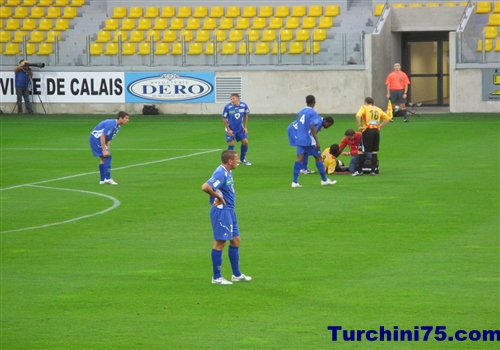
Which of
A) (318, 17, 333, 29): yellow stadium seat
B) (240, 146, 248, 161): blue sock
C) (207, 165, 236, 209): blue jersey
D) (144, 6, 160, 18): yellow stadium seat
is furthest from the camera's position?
(144, 6, 160, 18): yellow stadium seat

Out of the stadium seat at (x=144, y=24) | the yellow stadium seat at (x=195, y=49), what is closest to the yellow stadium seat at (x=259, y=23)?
the yellow stadium seat at (x=195, y=49)

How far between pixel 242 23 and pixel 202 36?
1.83m

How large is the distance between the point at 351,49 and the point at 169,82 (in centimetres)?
740

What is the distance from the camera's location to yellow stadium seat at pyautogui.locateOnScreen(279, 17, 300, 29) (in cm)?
4062

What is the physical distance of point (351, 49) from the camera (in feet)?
122

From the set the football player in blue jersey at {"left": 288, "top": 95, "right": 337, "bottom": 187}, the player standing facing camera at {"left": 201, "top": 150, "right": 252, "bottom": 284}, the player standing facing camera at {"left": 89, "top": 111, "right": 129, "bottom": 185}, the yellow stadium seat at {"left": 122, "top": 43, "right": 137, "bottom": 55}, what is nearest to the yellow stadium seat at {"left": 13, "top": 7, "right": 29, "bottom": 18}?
the yellow stadium seat at {"left": 122, "top": 43, "right": 137, "bottom": 55}

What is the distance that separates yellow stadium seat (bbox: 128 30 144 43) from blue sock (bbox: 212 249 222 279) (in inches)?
1216

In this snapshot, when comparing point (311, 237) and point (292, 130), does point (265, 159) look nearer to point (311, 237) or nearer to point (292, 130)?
point (292, 130)

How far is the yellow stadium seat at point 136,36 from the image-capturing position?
41678 millimetres

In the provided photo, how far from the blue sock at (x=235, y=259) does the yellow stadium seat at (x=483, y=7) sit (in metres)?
29.5

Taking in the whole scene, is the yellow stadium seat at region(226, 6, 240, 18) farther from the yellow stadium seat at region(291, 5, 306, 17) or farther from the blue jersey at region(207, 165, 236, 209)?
the blue jersey at region(207, 165, 236, 209)

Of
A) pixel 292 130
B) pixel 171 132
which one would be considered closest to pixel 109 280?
pixel 292 130

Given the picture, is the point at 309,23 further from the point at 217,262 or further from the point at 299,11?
the point at 217,262

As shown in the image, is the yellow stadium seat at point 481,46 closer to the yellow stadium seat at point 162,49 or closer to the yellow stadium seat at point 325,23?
the yellow stadium seat at point 325,23
